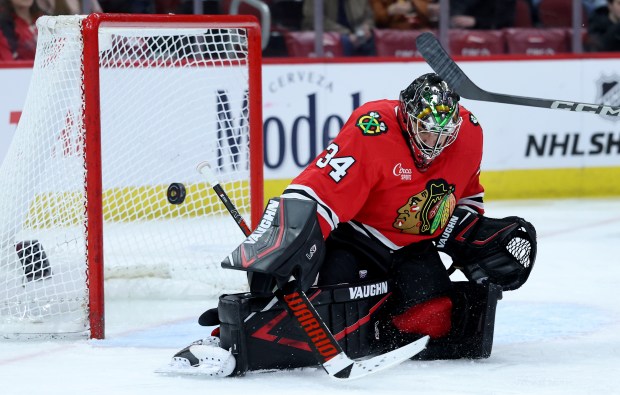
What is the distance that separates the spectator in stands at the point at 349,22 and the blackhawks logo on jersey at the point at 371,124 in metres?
3.39

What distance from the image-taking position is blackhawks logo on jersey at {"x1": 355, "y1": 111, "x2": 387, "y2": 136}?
3.26 metres

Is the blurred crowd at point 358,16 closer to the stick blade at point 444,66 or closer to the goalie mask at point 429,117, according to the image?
the stick blade at point 444,66

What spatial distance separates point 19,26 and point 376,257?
3.14 m

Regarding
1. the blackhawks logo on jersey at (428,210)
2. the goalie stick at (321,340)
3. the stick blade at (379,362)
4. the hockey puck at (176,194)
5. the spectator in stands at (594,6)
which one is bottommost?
the stick blade at (379,362)

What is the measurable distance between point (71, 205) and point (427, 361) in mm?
1290

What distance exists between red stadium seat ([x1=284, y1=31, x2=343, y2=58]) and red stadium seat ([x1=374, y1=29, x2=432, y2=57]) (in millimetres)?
255

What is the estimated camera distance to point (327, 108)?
6590mm

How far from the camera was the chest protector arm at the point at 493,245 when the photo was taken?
11.7 feet

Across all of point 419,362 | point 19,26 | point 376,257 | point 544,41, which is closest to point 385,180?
point 376,257

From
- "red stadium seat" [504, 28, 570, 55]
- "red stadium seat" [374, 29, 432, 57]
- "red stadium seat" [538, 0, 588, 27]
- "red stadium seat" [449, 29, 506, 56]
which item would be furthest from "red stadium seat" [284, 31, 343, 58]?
"red stadium seat" [538, 0, 588, 27]

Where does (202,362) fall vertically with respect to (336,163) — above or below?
below

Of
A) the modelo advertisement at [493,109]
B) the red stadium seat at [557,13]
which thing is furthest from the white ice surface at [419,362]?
the red stadium seat at [557,13]

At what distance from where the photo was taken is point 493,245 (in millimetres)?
3578

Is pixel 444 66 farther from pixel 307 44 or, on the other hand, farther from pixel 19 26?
pixel 307 44
